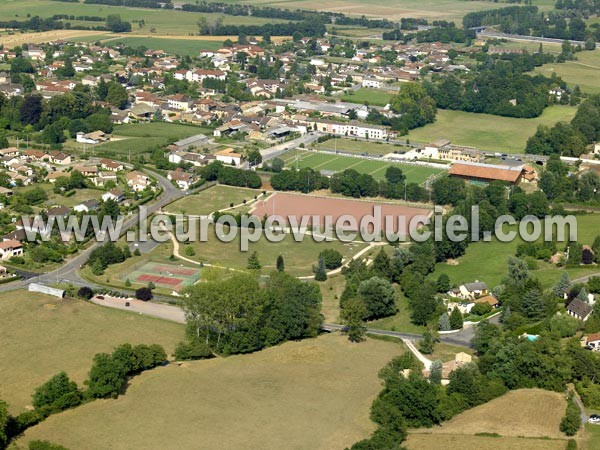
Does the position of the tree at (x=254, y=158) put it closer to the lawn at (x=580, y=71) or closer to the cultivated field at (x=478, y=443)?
the cultivated field at (x=478, y=443)

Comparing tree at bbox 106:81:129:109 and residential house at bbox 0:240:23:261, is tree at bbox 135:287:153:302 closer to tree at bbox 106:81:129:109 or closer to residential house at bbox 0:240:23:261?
residential house at bbox 0:240:23:261

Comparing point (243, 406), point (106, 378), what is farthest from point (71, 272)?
point (243, 406)

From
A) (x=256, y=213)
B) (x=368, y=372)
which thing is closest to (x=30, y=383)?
(x=368, y=372)

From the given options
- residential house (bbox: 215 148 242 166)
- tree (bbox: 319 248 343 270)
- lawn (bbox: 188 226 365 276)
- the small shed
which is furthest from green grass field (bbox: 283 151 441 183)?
the small shed

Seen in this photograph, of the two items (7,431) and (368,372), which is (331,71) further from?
(7,431)

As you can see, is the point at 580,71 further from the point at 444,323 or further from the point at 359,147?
the point at 444,323

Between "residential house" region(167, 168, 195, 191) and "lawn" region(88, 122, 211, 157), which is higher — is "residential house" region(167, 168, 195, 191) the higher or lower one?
the lower one
